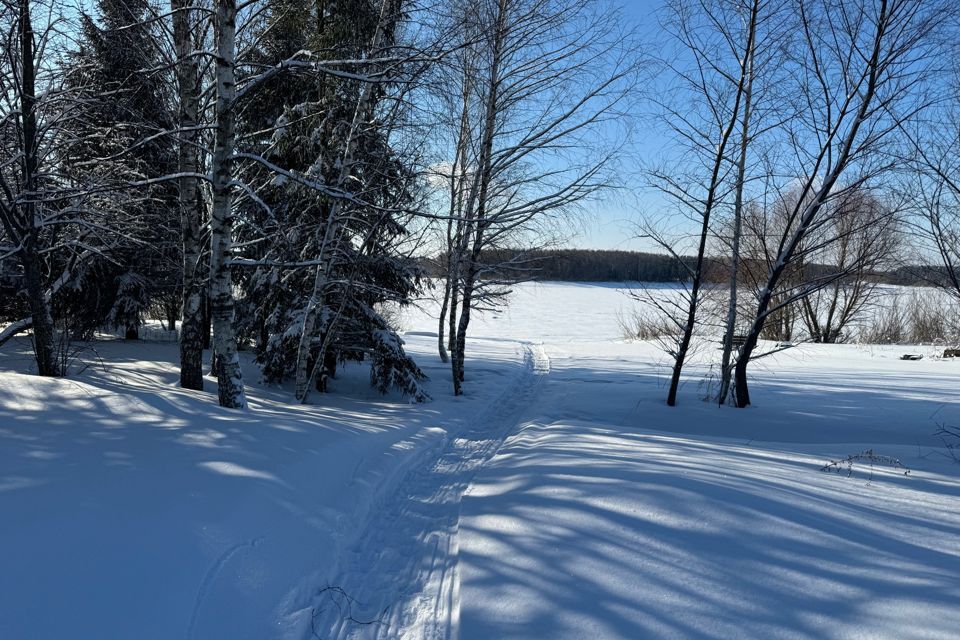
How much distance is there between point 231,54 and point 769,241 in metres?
17.8

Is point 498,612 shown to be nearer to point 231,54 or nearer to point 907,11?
point 231,54

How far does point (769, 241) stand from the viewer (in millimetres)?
18109

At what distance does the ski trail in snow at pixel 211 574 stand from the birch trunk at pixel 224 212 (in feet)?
11.6

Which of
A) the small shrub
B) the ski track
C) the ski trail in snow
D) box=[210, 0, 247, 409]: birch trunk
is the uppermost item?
box=[210, 0, 247, 409]: birch trunk

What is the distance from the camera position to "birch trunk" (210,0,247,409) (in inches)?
223

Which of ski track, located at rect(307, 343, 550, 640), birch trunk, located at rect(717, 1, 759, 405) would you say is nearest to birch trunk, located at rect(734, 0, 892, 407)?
birch trunk, located at rect(717, 1, 759, 405)

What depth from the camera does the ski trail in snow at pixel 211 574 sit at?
8.52 ft

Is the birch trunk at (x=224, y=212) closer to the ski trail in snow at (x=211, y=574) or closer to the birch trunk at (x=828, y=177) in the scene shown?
the ski trail in snow at (x=211, y=574)

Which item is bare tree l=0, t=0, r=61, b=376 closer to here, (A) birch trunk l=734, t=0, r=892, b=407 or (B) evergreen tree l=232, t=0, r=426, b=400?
(B) evergreen tree l=232, t=0, r=426, b=400

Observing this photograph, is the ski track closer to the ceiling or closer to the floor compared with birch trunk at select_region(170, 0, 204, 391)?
closer to the floor

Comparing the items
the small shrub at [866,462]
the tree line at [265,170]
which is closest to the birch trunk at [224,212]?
the tree line at [265,170]

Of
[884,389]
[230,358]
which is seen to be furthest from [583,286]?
[230,358]

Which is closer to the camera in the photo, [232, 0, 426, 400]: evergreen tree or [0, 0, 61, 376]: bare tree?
[0, 0, 61, 376]: bare tree

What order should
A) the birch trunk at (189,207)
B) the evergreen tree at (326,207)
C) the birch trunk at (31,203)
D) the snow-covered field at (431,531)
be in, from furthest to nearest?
the evergreen tree at (326,207) → the birch trunk at (189,207) → the birch trunk at (31,203) → the snow-covered field at (431,531)
